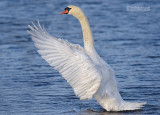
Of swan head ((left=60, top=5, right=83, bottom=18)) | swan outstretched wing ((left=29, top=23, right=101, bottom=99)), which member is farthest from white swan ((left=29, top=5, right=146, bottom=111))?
swan head ((left=60, top=5, right=83, bottom=18))

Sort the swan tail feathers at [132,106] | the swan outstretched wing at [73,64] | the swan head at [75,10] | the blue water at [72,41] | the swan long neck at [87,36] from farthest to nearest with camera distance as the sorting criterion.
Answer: the blue water at [72,41] < the swan head at [75,10] < the swan long neck at [87,36] < the swan tail feathers at [132,106] < the swan outstretched wing at [73,64]

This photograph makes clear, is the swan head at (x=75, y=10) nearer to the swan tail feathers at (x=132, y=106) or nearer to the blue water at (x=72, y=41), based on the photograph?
the blue water at (x=72, y=41)

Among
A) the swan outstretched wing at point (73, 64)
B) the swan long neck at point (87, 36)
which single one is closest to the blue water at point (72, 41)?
the swan outstretched wing at point (73, 64)

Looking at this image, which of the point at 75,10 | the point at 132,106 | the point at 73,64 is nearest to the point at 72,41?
the point at 75,10

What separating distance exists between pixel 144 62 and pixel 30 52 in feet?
11.5

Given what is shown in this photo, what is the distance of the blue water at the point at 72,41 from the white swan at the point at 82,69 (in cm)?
29

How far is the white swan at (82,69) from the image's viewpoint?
7.91 m

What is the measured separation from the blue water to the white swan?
29 cm

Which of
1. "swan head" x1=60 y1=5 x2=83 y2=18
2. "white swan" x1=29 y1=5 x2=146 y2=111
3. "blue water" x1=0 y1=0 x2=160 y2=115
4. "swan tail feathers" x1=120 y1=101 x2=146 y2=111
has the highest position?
"swan head" x1=60 y1=5 x2=83 y2=18

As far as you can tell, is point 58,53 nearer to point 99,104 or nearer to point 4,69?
point 99,104

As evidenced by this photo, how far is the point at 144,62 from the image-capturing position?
12.5m

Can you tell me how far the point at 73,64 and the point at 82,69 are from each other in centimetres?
18

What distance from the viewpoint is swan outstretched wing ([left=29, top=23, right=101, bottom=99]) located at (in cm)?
789

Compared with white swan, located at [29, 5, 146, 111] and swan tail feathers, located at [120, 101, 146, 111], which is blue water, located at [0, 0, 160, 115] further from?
white swan, located at [29, 5, 146, 111]
